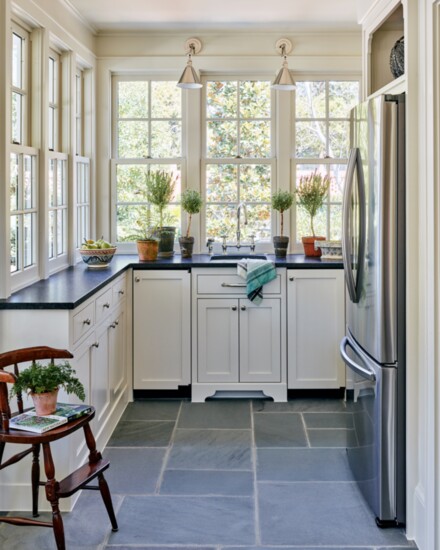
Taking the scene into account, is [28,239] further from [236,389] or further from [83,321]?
[236,389]

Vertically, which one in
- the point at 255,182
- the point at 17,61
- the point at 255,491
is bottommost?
the point at 255,491

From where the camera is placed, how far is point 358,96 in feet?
16.4

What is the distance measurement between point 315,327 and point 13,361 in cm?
243

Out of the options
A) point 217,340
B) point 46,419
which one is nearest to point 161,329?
point 217,340

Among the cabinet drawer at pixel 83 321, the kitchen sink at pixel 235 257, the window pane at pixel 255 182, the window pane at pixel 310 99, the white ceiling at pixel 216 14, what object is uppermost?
the white ceiling at pixel 216 14

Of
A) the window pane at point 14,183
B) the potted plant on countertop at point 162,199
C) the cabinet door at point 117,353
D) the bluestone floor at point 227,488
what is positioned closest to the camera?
the bluestone floor at point 227,488

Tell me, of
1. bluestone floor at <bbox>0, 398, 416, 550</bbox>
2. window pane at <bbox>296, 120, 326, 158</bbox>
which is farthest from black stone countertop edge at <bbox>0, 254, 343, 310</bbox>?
bluestone floor at <bbox>0, 398, 416, 550</bbox>

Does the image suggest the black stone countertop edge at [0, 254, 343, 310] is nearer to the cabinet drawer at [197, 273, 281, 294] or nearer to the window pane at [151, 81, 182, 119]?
the cabinet drawer at [197, 273, 281, 294]

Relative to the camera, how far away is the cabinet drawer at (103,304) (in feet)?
11.2

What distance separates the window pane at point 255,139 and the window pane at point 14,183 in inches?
84.2

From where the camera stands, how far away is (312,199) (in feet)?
15.8

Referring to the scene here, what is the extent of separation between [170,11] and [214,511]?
10.8ft

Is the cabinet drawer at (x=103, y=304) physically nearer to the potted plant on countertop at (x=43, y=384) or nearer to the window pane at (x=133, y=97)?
the potted plant on countertop at (x=43, y=384)

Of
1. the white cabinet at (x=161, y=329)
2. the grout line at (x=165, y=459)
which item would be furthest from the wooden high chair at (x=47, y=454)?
the white cabinet at (x=161, y=329)
